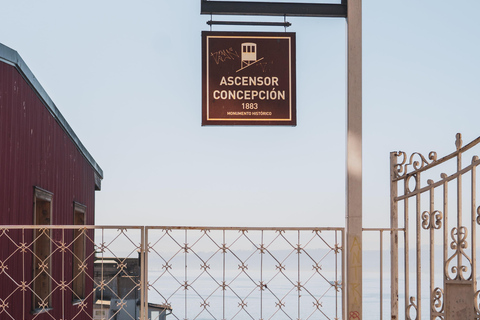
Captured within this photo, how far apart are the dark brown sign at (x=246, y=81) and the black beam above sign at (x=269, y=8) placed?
12.5 inches

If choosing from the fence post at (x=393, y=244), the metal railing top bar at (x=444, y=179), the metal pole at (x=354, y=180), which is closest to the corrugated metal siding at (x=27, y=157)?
the metal pole at (x=354, y=180)

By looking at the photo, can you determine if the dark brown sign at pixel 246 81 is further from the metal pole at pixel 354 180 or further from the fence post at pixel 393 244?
the fence post at pixel 393 244

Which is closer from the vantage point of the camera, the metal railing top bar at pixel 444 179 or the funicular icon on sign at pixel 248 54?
the metal railing top bar at pixel 444 179

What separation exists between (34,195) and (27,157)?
654 millimetres

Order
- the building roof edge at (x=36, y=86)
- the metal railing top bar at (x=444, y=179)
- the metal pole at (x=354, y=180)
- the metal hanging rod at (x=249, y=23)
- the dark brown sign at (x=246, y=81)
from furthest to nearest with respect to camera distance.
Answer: the building roof edge at (x=36, y=86), the metal hanging rod at (x=249, y=23), the dark brown sign at (x=246, y=81), the metal pole at (x=354, y=180), the metal railing top bar at (x=444, y=179)

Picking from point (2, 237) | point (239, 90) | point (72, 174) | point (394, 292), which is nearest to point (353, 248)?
point (394, 292)

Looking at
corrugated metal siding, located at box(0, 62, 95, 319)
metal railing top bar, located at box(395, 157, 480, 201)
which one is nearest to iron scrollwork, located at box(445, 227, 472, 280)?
metal railing top bar, located at box(395, 157, 480, 201)

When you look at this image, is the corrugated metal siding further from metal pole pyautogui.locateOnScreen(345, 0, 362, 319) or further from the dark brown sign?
metal pole pyautogui.locateOnScreen(345, 0, 362, 319)

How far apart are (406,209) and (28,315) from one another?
5802mm

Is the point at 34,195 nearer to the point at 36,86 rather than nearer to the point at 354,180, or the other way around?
the point at 36,86

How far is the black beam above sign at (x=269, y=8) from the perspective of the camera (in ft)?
26.2

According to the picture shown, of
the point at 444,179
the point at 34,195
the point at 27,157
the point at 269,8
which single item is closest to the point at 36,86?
the point at 27,157

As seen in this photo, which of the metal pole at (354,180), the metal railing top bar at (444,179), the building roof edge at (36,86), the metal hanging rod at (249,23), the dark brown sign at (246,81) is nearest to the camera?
the metal railing top bar at (444,179)

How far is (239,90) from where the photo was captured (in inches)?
308
